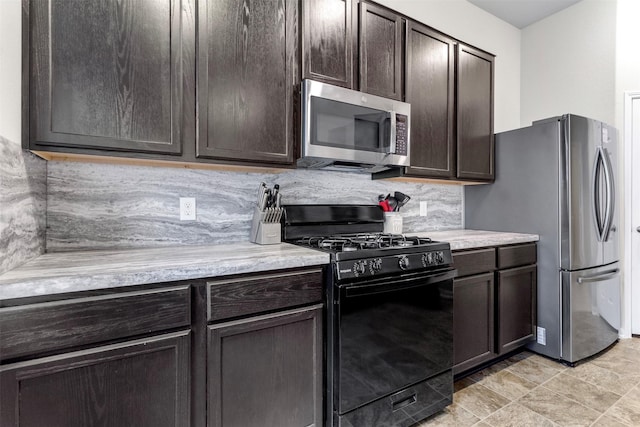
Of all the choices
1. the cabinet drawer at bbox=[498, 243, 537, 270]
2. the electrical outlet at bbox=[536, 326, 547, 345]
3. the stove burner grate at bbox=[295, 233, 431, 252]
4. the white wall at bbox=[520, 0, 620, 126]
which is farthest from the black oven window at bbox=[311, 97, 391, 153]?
the white wall at bbox=[520, 0, 620, 126]

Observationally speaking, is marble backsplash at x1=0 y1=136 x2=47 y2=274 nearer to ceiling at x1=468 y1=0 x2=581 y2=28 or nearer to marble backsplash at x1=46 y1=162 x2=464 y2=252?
marble backsplash at x1=46 y1=162 x2=464 y2=252

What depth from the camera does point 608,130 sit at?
2553mm

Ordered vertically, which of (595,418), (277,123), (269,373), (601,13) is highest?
(601,13)

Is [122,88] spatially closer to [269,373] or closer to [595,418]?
[269,373]

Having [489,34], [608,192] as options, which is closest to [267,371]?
[608,192]

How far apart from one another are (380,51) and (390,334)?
69.0 inches

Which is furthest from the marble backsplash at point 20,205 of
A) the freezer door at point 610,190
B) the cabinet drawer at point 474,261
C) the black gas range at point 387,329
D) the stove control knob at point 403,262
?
the freezer door at point 610,190

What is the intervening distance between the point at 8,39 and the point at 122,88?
0.35m

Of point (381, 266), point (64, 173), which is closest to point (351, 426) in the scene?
point (381, 266)

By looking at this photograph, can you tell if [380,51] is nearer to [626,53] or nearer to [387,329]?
[387,329]

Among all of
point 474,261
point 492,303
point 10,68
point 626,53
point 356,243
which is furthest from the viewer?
point 626,53

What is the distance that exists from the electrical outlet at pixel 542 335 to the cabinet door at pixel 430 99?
1389 millimetres

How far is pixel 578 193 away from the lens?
91.1 inches

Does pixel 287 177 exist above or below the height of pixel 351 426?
above
